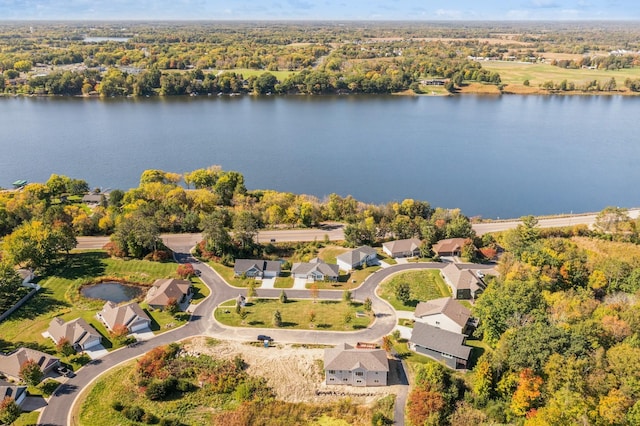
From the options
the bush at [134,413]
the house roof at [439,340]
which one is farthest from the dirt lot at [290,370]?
the bush at [134,413]

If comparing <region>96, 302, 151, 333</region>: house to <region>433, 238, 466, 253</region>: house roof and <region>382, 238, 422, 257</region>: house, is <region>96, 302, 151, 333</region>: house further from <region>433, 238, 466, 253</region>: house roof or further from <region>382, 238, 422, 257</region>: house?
<region>433, 238, 466, 253</region>: house roof

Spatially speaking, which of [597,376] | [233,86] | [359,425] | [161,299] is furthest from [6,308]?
[233,86]

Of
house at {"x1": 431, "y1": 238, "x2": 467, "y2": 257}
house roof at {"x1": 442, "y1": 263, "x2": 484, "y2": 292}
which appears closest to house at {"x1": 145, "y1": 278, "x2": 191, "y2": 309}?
house roof at {"x1": 442, "y1": 263, "x2": 484, "y2": 292}

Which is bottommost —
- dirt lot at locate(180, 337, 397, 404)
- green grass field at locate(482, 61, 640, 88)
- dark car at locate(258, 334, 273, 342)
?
dirt lot at locate(180, 337, 397, 404)

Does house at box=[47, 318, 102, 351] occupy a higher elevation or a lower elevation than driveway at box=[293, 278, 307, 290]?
higher

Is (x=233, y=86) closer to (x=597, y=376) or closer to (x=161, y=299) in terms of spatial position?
(x=161, y=299)

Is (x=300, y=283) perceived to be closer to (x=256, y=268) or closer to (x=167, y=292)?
(x=256, y=268)
